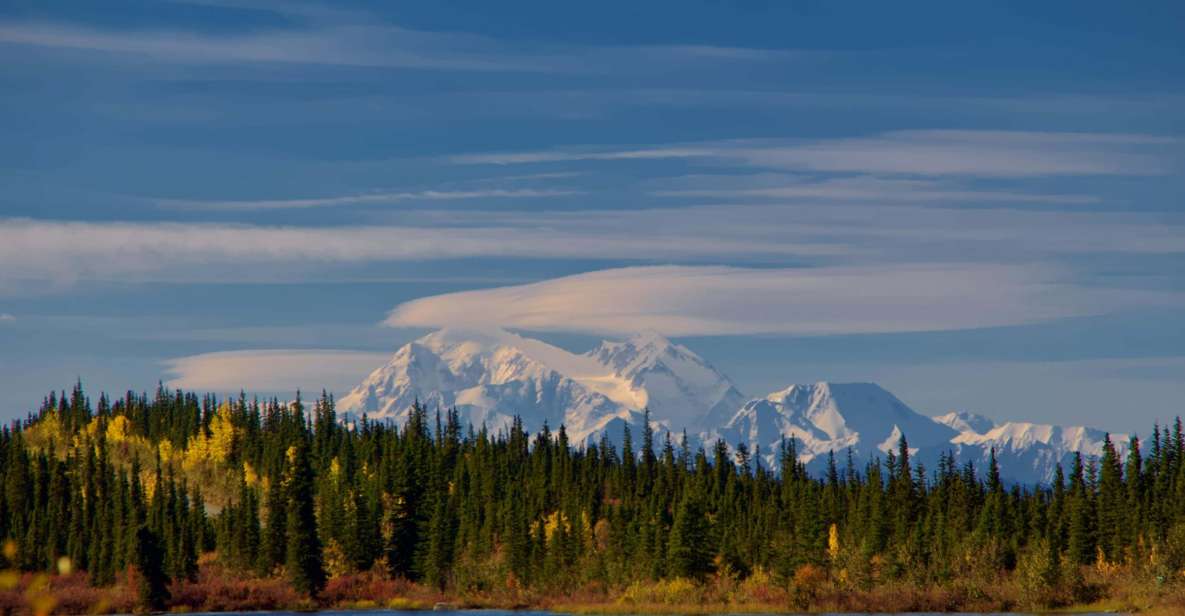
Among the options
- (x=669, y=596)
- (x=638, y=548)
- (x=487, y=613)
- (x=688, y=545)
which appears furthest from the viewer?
(x=638, y=548)

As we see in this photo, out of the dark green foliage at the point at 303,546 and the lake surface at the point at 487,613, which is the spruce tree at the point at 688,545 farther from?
the dark green foliage at the point at 303,546

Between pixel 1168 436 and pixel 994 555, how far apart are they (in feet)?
200

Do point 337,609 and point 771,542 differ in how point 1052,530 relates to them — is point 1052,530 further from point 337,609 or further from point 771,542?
point 337,609

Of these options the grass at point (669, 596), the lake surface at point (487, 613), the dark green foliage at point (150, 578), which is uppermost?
the dark green foliage at point (150, 578)

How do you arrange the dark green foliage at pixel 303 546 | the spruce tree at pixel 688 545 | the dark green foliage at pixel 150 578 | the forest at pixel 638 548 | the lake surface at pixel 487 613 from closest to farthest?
the lake surface at pixel 487 613, the forest at pixel 638 548, the spruce tree at pixel 688 545, the dark green foliage at pixel 150 578, the dark green foliage at pixel 303 546

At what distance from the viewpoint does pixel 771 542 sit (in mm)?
153375

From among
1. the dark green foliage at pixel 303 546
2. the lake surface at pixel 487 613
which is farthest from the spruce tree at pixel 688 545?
the dark green foliage at pixel 303 546

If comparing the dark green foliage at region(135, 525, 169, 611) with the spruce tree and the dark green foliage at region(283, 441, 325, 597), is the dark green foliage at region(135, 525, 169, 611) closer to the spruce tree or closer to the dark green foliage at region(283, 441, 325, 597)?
the dark green foliage at region(283, 441, 325, 597)

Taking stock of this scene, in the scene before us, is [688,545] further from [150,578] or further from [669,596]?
[150,578]

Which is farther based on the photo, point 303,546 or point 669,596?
point 303,546

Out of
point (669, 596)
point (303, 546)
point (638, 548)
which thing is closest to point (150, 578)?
point (303, 546)

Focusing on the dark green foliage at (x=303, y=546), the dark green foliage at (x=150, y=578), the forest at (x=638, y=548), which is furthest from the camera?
the dark green foliage at (x=303, y=546)

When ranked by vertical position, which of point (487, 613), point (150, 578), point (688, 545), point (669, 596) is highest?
point (688, 545)

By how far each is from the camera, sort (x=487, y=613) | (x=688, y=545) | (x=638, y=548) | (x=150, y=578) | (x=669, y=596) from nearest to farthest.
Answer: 1. (x=669, y=596)
2. (x=487, y=613)
3. (x=688, y=545)
4. (x=150, y=578)
5. (x=638, y=548)
